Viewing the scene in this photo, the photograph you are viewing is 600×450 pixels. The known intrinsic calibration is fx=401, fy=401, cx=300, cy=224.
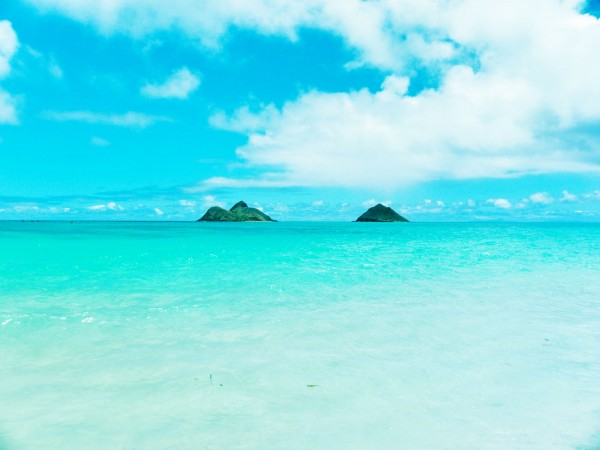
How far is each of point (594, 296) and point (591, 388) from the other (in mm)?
10653

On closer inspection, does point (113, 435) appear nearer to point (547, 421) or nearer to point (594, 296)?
point (547, 421)

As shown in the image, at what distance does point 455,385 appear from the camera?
6555mm

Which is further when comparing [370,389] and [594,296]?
[594,296]

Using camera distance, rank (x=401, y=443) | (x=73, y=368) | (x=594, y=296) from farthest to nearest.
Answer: (x=594, y=296)
(x=73, y=368)
(x=401, y=443)

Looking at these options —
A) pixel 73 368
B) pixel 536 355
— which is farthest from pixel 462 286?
pixel 73 368

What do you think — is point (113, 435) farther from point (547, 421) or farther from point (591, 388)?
point (591, 388)

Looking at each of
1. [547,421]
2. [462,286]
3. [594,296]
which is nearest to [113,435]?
[547,421]

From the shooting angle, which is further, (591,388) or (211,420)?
(591,388)

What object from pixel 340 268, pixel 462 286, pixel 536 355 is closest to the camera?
pixel 536 355

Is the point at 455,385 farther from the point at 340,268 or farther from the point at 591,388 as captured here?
the point at 340,268

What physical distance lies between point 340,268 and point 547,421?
1701 cm

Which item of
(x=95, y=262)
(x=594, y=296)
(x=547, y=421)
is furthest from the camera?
(x=95, y=262)

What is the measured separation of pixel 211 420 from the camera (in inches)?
216

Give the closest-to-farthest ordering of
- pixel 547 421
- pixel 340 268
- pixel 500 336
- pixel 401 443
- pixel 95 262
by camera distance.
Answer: pixel 401 443 → pixel 547 421 → pixel 500 336 → pixel 340 268 → pixel 95 262
